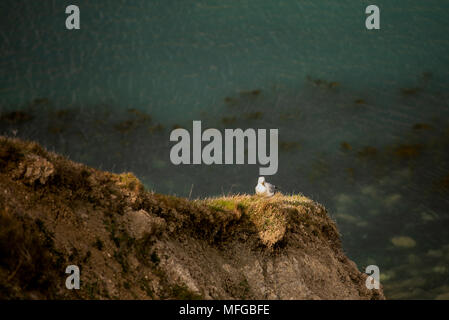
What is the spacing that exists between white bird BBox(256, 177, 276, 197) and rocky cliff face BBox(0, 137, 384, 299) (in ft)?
4.12

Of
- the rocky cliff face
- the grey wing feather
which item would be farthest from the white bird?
the rocky cliff face

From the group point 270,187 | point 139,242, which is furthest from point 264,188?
point 139,242

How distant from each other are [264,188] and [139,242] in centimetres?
758

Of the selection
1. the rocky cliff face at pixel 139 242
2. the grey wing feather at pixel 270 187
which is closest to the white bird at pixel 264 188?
the grey wing feather at pixel 270 187

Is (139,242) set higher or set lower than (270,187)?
lower

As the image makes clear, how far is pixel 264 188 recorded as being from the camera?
753 inches

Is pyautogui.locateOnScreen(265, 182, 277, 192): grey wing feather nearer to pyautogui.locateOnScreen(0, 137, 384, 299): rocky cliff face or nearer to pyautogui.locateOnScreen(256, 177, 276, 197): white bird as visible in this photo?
pyautogui.locateOnScreen(256, 177, 276, 197): white bird

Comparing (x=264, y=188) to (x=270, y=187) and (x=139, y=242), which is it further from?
(x=139, y=242)

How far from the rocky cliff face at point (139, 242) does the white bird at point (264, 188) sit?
1.26 m

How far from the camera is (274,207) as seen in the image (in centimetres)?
1647

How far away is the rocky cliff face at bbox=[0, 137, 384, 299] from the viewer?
10.3 metres

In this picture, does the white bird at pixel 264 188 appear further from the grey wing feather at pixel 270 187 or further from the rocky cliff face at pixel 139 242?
the rocky cliff face at pixel 139 242
